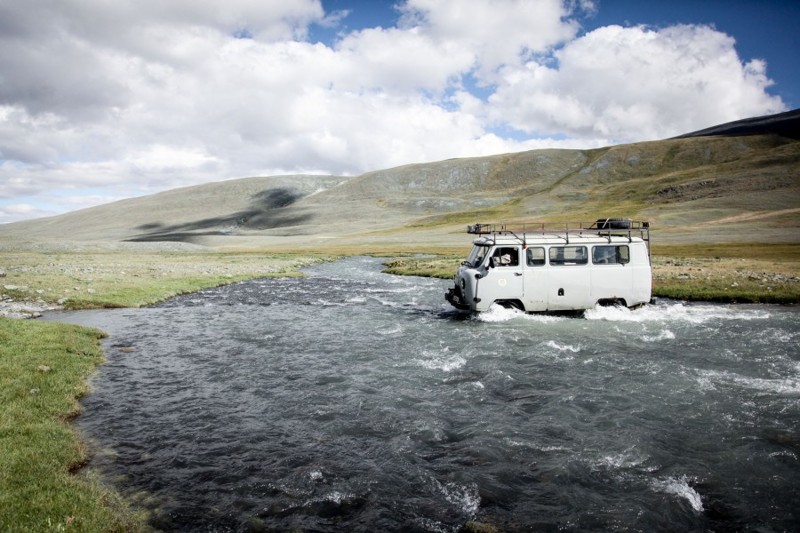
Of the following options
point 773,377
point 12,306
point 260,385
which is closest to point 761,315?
point 773,377

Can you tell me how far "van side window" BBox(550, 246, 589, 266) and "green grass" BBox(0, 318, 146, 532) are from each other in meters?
19.2

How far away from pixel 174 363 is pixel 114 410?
4715 mm

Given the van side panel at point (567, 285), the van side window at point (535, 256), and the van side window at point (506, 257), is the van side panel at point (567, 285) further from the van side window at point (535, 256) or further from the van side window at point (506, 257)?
the van side window at point (506, 257)

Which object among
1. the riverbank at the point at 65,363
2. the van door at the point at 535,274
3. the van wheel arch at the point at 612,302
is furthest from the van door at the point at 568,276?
the riverbank at the point at 65,363

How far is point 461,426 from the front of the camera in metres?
11.4

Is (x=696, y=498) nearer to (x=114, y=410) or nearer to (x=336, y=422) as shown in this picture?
(x=336, y=422)

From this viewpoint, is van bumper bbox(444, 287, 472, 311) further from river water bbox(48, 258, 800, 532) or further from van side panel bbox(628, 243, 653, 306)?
van side panel bbox(628, 243, 653, 306)

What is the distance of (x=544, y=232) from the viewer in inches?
940

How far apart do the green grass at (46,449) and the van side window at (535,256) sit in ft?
59.2

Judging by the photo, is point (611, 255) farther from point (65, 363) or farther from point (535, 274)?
point (65, 363)

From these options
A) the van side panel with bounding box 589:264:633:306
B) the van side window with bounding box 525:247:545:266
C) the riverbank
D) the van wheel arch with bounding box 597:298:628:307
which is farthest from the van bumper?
the riverbank

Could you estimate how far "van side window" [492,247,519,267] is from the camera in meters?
22.1

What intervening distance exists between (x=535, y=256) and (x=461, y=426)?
12688mm

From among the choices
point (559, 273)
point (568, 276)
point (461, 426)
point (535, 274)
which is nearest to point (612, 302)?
point (568, 276)
